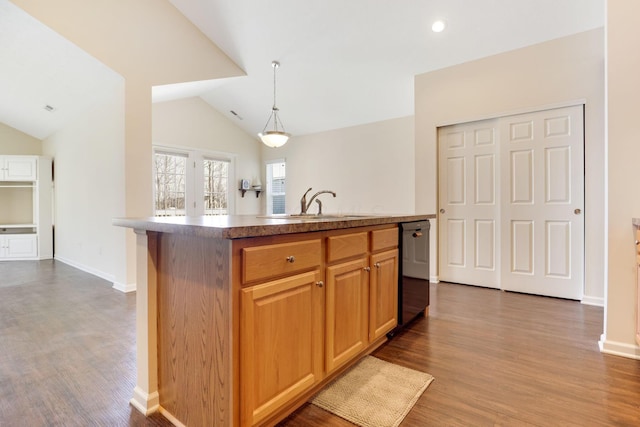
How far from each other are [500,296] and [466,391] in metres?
2.18

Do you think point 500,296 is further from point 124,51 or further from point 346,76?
point 124,51

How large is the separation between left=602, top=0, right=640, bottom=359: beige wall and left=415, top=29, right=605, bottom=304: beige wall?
124cm

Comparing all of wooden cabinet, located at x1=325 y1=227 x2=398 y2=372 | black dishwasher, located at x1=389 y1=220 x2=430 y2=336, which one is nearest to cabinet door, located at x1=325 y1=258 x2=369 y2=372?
wooden cabinet, located at x1=325 y1=227 x2=398 y2=372

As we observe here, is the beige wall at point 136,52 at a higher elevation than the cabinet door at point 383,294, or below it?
higher

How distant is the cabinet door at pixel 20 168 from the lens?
593 cm

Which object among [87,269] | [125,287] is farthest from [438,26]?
[87,269]

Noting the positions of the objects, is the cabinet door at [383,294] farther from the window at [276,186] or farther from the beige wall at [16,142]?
the beige wall at [16,142]

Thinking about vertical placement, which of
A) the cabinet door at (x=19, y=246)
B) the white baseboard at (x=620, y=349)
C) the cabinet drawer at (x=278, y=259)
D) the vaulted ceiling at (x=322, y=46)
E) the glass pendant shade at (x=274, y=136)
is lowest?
the white baseboard at (x=620, y=349)

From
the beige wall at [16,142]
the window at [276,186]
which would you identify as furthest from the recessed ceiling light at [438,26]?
the beige wall at [16,142]

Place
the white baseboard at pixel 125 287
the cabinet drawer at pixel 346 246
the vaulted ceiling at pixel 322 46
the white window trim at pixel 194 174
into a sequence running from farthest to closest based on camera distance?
the white window trim at pixel 194 174 → the white baseboard at pixel 125 287 → the vaulted ceiling at pixel 322 46 → the cabinet drawer at pixel 346 246

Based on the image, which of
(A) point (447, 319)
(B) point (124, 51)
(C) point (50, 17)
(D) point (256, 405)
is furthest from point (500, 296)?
(C) point (50, 17)

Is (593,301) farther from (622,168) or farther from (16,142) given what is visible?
(16,142)

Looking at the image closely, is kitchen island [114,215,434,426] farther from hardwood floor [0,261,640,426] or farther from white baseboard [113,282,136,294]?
white baseboard [113,282,136,294]

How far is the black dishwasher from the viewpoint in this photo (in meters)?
2.42
